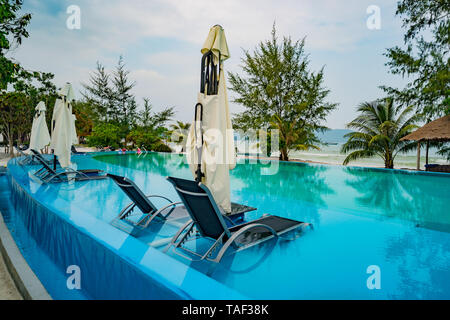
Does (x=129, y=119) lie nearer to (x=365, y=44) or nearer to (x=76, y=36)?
(x=76, y=36)

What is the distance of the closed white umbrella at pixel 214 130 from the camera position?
3.46 m

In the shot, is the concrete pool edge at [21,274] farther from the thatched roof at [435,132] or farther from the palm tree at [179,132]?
the palm tree at [179,132]

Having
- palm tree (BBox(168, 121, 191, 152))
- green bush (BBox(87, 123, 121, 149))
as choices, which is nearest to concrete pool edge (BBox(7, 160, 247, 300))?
green bush (BBox(87, 123, 121, 149))

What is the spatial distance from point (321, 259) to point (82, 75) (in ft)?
89.1

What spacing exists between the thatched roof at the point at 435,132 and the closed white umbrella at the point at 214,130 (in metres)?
Result: 12.2

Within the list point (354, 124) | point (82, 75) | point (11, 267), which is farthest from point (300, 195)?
point (82, 75)

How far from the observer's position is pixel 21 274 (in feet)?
9.48

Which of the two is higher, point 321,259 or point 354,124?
point 354,124

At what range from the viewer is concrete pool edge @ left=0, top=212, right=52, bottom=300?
261cm

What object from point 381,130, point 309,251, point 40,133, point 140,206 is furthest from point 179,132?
point 309,251

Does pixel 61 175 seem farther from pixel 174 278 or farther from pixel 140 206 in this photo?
pixel 174 278

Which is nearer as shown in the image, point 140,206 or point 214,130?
point 214,130

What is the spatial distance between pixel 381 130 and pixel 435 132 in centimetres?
308

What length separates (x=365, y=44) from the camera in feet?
62.1
